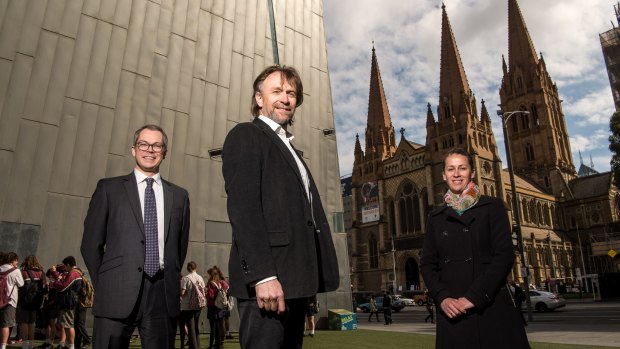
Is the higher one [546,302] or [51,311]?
[51,311]

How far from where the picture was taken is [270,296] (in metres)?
1.99

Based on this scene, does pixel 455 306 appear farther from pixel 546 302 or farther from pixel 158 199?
pixel 546 302

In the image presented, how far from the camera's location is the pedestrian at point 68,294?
759 cm

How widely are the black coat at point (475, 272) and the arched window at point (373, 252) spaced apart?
196 feet

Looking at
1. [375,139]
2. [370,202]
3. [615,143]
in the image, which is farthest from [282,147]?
[375,139]

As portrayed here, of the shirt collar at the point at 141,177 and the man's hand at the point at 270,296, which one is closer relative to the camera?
the man's hand at the point at 270,296

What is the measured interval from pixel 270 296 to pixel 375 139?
220 ft

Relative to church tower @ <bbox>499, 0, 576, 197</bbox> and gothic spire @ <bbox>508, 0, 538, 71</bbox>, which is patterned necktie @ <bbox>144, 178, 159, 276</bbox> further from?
gothic spire @ <bbox>508, 0, 538, 71</bbox>

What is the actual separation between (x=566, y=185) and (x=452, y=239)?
250ft

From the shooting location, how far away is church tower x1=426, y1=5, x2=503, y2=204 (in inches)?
2104

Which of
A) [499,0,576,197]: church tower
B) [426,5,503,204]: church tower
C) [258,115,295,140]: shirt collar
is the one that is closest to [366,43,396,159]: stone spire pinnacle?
[426,5,503,204]: church tower

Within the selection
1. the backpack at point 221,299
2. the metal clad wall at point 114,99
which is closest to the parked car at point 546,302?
the metal clad wall at point 114,99

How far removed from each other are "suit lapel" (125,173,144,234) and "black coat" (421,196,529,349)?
7.12 ft

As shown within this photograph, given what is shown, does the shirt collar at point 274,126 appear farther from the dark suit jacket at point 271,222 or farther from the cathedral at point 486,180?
the cathedral at point 486,180
